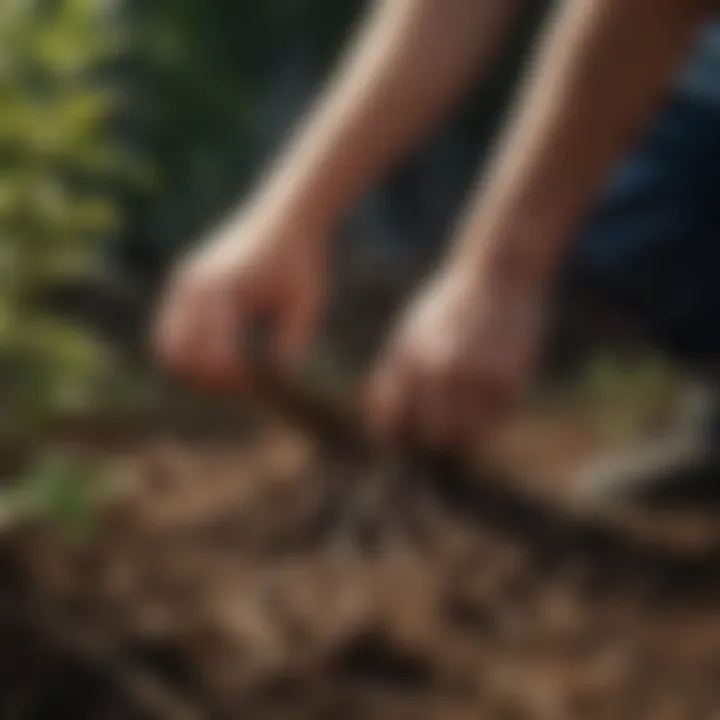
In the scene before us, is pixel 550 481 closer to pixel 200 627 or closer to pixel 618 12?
pixel 200 627

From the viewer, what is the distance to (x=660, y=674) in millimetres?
752

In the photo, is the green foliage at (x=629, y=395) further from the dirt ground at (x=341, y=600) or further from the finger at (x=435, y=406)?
the finger at (x=435, y=406)

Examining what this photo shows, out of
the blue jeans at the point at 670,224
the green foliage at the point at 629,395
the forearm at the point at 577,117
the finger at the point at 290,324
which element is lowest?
the finger at the point at 290,324

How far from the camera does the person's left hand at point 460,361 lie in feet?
1.26

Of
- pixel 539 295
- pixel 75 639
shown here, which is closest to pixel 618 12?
pixel 539 295

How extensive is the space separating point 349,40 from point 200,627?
37 cm

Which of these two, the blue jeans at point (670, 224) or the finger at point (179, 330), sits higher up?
the blue jeans at point (670, 224)

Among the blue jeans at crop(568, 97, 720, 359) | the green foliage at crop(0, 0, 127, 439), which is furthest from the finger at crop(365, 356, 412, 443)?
the green foliage at crop(0, 0, 127, 439)

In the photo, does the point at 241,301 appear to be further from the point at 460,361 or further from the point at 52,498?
the point at 52,498

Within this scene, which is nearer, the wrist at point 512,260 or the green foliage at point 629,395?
the wrist at point 512,260

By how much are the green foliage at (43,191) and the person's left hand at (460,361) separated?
323 millimetres

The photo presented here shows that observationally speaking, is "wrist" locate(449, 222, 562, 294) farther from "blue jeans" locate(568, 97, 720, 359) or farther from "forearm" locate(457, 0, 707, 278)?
"blue jeans" locate(568, 97, 720, 359)

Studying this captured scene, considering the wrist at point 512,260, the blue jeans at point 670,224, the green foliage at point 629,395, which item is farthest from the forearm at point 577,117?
the green foliage at point 629,395

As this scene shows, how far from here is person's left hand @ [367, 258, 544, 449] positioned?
385 mm
